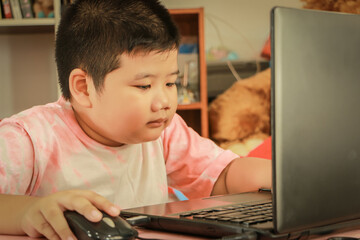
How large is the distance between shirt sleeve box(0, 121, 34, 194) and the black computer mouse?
28 cm

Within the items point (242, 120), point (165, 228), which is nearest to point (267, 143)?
point (242, 120)

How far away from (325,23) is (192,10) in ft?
6.33

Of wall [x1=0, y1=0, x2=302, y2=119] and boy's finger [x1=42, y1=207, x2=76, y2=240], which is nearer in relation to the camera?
boy's finger [x1=42, y1=207, x2=76, y2=240]

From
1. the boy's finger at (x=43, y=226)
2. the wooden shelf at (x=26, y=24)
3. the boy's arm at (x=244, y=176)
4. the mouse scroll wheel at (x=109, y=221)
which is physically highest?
the wooden shelf at (x=26, y=24)

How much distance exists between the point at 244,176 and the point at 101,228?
1.66 feet

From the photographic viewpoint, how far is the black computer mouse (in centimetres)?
51

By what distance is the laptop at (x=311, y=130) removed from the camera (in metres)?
0.47

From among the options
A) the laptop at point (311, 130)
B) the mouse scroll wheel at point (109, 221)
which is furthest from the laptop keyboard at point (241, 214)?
the mouse scroll wheel at point (109, 221)

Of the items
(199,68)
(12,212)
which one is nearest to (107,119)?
(12,212)

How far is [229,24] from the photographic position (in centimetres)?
274

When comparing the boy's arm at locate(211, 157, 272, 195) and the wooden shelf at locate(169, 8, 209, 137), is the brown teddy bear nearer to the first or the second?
the wooden shelf at locate(169, 8, 209, 137)

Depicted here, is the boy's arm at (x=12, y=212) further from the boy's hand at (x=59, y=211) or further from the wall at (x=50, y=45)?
the wall at (x=50, y=45)

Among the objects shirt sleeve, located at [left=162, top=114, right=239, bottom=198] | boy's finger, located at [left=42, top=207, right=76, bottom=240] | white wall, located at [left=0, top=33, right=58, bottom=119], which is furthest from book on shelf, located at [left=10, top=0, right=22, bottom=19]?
boy's finger, located at [left=42, top=207, right=76, bottom=240]

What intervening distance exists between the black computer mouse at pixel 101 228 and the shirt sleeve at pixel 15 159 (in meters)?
0.28
